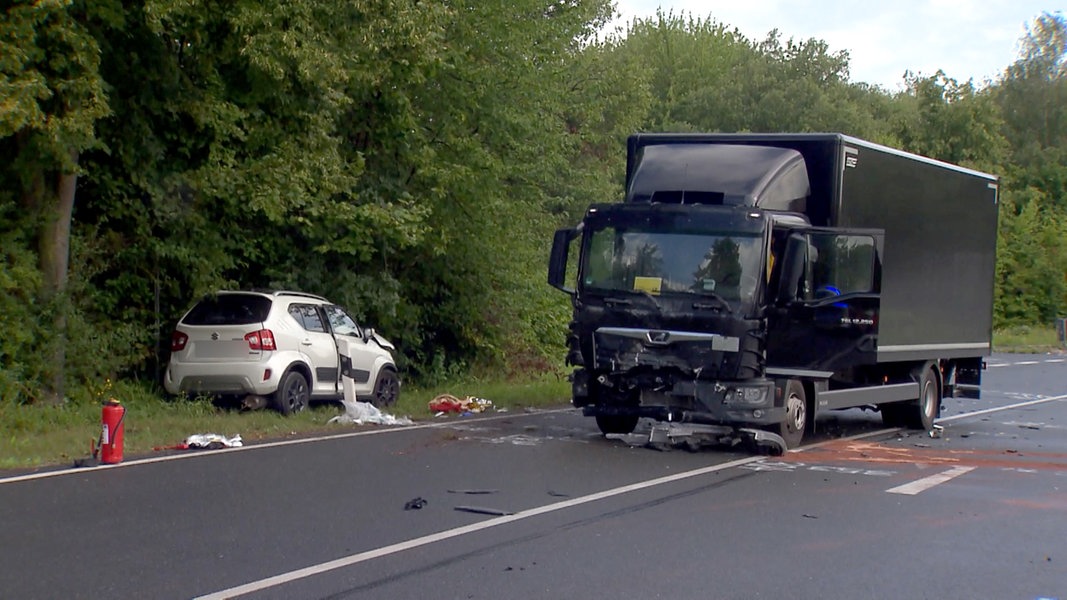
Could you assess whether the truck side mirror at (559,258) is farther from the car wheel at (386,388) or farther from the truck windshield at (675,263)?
the car wheel at (386,388)

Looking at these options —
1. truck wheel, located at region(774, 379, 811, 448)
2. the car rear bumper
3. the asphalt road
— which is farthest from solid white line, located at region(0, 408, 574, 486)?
truck wheel, located at region(774, 379, 811, 448)

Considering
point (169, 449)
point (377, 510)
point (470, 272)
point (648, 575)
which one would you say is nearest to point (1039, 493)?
point (648, 575)

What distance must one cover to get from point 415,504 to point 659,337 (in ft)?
14.0

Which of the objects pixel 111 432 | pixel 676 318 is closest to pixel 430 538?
pixel 111 432

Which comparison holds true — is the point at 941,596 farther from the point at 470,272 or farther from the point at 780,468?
the point at 470,272

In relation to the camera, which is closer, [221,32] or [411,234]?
[221,32]

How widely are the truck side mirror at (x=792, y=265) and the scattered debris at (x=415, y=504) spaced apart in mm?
5224

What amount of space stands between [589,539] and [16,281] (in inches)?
376

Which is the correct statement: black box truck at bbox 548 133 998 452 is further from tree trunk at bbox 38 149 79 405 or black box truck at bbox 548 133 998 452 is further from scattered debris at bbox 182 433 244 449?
tree trunk at bbox 38 149 79 405

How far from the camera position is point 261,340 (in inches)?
595

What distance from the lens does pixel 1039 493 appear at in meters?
11.1

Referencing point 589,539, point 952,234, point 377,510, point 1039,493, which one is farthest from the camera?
point 952,234

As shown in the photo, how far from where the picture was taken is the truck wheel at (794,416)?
1335 centimetres

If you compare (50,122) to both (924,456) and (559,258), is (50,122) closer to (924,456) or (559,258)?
(559,258)
